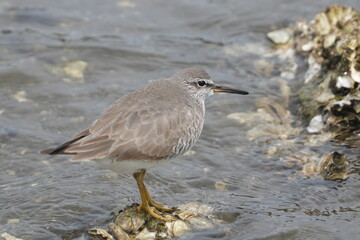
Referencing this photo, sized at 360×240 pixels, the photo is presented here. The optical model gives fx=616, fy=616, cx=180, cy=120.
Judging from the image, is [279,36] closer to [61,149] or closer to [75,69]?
[75,69]

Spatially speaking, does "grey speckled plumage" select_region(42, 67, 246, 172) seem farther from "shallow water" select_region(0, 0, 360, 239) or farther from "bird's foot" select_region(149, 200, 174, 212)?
"shallow water" select_region(0, 0, 360, 239)

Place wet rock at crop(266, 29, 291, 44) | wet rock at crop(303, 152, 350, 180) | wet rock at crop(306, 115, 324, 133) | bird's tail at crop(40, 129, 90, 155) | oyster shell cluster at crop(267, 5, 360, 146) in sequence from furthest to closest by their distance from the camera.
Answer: wet rock at crop(266, 29, 291, 44) → wet rock at crop(306, 115, 324, 133) → oyster shell cluster at crop(267, 5, 360, 146) → wet rock at crop(303, 152, 350, 180) → bird's tail at crop(40, 129, 90, 155)

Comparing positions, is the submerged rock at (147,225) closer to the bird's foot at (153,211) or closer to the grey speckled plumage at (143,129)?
the bird's foot at (153,211)

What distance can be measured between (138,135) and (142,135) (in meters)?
0.04

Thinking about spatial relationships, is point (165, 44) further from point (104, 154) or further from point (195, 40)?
point (104, 154)

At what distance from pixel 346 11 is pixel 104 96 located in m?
3.73

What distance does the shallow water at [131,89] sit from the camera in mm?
6133

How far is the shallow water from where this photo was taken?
6133mm

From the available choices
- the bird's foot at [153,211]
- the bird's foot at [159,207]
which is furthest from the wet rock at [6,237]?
the bird's foot at [159,207]

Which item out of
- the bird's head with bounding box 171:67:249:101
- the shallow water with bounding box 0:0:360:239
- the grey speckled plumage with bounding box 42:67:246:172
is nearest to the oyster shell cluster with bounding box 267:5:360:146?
the shallow water with bounding box 0:0:360:239

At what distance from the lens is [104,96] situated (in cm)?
879

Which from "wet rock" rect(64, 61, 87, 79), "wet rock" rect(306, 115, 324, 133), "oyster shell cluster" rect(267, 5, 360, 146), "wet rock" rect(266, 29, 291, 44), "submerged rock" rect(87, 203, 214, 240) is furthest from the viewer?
"wet rock" rect(266, 29, 291, 44)

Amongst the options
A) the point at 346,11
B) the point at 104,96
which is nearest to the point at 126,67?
the point at 104,96

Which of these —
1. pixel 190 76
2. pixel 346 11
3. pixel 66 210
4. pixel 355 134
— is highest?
pixel 346 11
